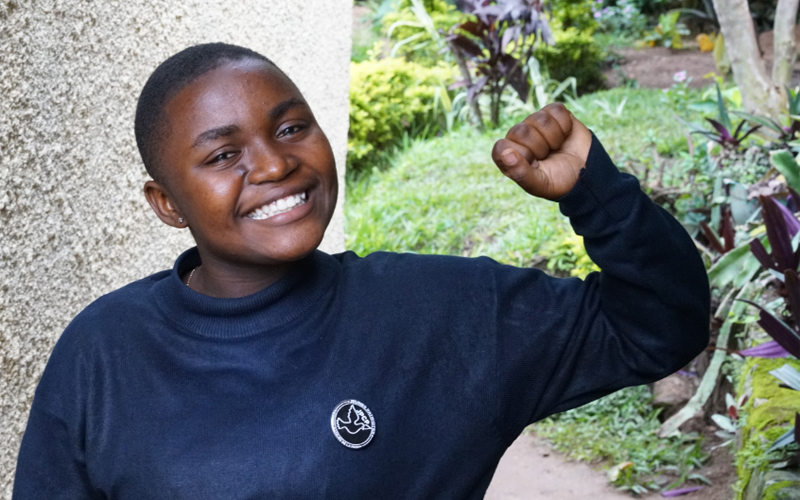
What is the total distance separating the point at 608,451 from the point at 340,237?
60.8 inches

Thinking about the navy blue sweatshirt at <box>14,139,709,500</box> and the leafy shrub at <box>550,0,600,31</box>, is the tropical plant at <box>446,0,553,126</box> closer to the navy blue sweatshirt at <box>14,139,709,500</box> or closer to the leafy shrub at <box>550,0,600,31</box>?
the leafy shrub at <box>550,0,600,31</box>

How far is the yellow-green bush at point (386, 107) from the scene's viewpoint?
8.01 meters

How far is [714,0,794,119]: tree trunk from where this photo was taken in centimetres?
438

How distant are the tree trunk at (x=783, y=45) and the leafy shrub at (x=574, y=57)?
4492 mm

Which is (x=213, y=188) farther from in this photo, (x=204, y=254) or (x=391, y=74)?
(x=391, y=74)

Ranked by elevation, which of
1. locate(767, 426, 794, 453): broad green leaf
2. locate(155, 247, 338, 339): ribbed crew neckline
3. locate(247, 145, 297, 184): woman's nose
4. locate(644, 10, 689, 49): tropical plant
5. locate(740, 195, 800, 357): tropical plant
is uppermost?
locate(247, 145, 297, 184): woman's nose

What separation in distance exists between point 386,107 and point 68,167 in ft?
21.3

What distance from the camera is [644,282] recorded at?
1.28 meters

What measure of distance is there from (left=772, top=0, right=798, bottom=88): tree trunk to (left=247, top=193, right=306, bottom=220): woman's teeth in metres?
3.92

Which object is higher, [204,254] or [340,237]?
[204,254]

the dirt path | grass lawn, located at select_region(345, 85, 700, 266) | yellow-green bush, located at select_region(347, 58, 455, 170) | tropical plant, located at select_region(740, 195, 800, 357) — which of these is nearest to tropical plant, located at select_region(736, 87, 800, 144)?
grass lawn, located at select_region(345, 85, 700, 266)

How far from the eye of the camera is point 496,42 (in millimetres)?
7801

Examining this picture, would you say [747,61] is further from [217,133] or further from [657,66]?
[657,66]

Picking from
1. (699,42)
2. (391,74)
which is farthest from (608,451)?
(699,42)
